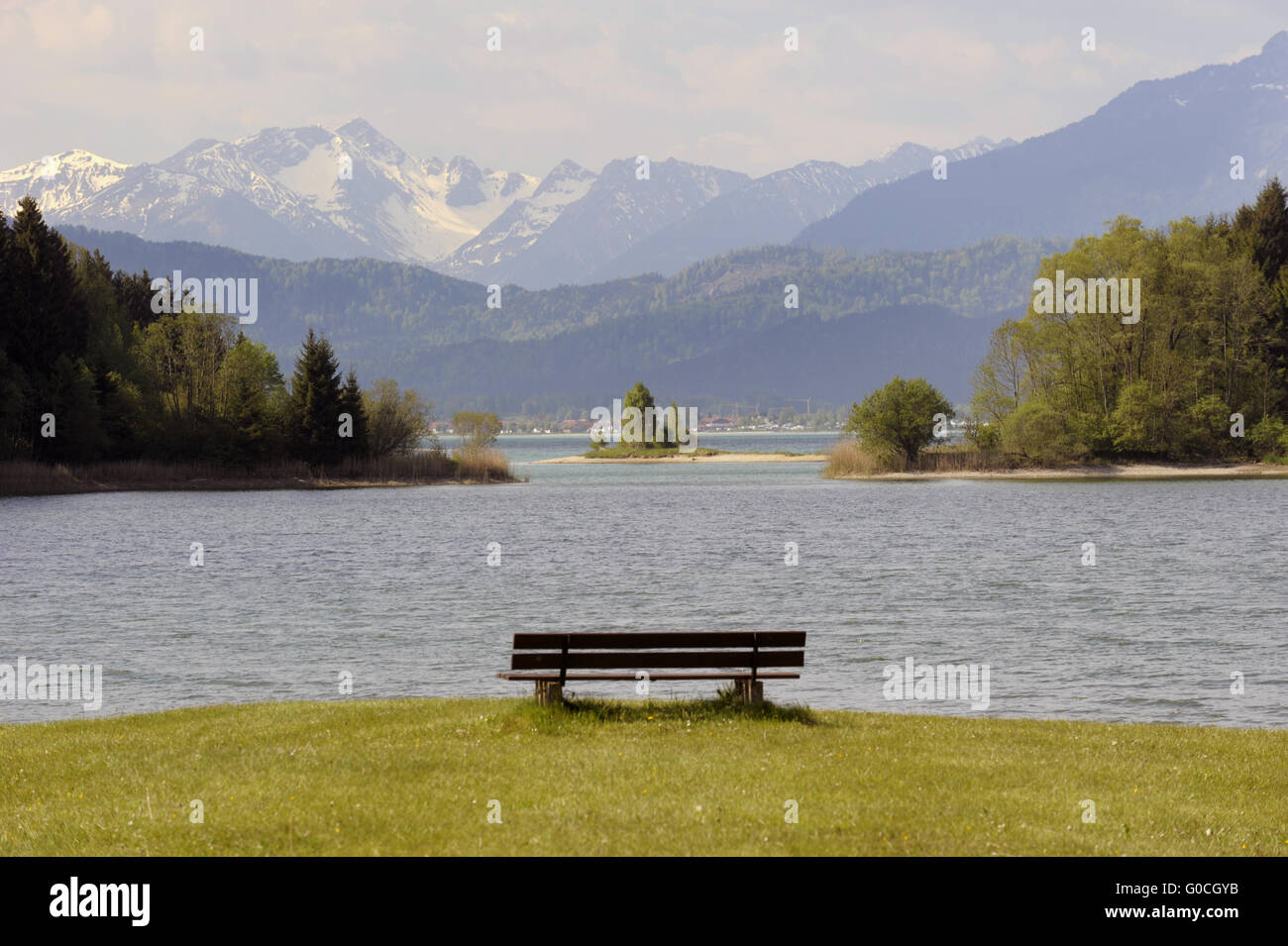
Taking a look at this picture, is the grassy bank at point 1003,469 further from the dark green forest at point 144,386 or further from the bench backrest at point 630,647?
the bench backrest at point 630,647

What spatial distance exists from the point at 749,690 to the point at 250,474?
111 m

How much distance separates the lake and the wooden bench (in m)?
6.50

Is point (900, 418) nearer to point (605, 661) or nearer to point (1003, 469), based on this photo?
point (1003, 469)

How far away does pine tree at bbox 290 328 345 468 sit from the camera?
119938 mm

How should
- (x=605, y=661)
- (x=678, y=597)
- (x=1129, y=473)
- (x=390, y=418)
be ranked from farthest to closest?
1. (x=390, y=418)
2. (x=1129, y=473)
3. (x=678, y=597)
4. (x=605, y=661)

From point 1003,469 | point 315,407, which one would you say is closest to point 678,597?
point 315,407

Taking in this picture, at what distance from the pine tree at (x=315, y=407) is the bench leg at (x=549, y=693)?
107m

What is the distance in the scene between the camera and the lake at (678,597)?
26781 mm

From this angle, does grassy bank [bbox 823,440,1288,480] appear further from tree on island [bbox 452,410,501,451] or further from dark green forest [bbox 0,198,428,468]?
dark green forest [bbox 0,198,428,468]

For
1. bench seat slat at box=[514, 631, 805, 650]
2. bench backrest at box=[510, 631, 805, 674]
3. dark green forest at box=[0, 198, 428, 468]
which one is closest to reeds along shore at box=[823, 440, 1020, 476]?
dark green forest at box=[0, 198, 428, 468]

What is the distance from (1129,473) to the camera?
125 m

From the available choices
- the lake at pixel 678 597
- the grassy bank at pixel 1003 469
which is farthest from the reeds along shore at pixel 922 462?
the lake at pixel 678 597
